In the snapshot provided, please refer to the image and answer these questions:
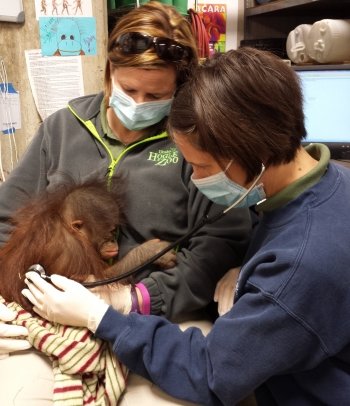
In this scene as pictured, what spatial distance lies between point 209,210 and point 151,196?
185mm

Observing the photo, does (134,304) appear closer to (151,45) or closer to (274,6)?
(151,45)

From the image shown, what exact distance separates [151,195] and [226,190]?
359 millimetres

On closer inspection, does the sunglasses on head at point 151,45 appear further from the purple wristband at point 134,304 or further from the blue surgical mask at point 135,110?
the purple wristband at point 134,304

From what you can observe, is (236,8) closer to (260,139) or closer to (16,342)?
(260,139)

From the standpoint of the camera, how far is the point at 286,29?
261cm

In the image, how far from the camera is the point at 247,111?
84 cm

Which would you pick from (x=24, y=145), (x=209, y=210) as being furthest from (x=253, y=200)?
(x=24, y=145)

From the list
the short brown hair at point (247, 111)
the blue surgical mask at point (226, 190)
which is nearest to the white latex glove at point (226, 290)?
the blue surgical mask at point (226, 190)

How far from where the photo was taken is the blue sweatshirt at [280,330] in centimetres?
80

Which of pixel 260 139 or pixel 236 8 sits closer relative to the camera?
pixel 260 139

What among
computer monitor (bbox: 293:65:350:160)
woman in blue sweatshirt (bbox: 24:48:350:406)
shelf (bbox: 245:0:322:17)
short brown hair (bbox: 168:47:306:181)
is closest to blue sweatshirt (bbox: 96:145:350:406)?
woman in blue sweatshirt (bbox: 24:48:350:406)

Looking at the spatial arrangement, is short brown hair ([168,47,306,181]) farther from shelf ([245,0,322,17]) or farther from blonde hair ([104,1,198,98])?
shelf ([245,0,322,17])

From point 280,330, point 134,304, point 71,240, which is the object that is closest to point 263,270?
point 280,330

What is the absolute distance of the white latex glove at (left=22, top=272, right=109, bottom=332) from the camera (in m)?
A: 0.99
